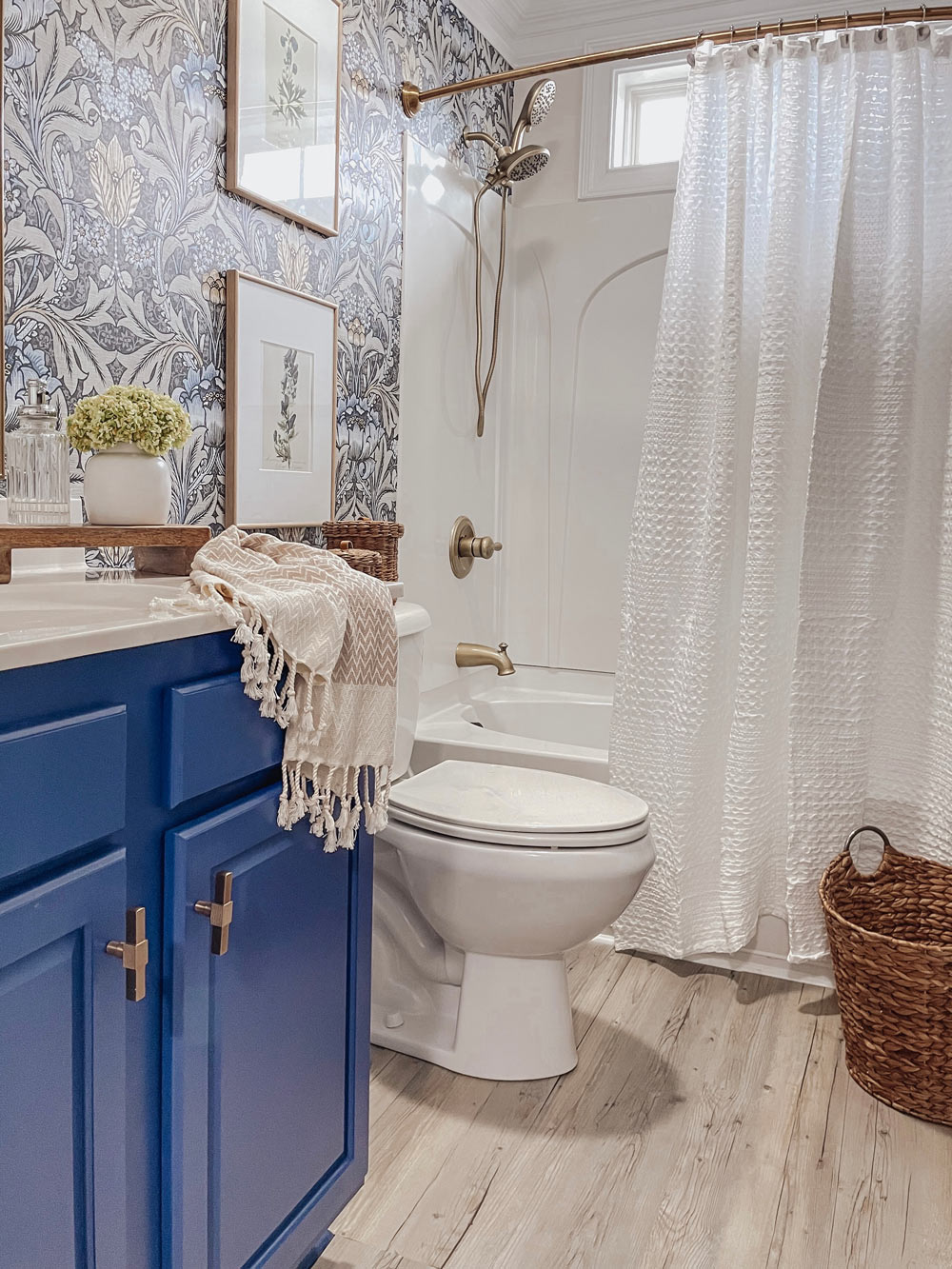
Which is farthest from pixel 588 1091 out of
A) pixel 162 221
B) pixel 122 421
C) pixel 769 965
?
pixel 162 221

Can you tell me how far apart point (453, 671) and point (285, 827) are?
5.25 feet

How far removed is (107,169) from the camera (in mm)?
1484

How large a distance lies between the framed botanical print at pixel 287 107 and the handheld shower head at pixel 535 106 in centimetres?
59

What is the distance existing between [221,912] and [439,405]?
1.80 metres

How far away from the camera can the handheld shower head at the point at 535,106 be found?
2.46 meters

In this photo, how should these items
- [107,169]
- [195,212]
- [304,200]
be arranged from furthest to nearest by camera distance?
[304,200]
[195,212]
[107,169]

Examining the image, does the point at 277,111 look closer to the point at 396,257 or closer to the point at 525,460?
the point at 396,257

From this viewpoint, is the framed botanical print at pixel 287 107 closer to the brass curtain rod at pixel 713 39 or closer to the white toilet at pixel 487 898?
the brass curtain rod at pixel 713 39

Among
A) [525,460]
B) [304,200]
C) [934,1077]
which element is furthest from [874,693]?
[304,200]

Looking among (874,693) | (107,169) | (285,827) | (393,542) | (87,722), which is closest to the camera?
(87,722)

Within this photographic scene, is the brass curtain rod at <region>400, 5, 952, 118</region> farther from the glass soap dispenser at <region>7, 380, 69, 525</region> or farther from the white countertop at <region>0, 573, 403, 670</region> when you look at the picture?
the white countertop at <region>0, 573, 403, 670</region>

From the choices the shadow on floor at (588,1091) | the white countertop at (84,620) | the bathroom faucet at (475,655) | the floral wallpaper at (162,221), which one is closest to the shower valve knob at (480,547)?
the bathroom faucet at (475,655)

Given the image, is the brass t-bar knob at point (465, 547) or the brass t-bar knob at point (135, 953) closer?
the brass t-bar knob at point (135, 953)

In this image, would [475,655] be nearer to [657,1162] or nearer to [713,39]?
[657,1162]
